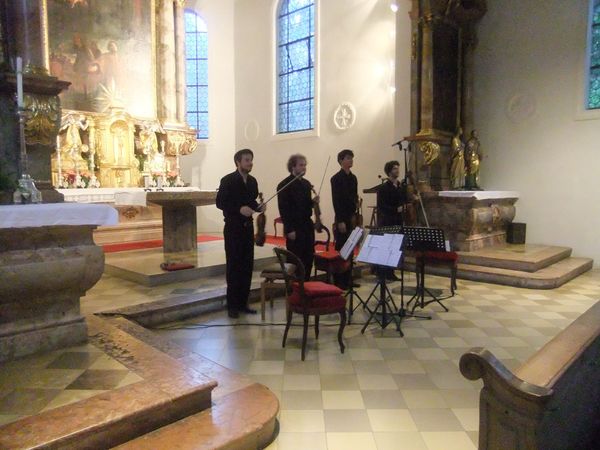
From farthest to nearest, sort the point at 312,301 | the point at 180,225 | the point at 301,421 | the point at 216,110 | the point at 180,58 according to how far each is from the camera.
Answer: the point at 216,110 < the point at 180,58 < the point at 180,225 < the point at 312,301 < the point at 301,421

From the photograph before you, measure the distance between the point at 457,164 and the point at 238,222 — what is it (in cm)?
481

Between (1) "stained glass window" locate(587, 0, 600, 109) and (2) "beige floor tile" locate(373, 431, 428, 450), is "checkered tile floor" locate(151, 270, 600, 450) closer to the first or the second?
(2) "beige floor tile" locate(373, 431, 428, 450)

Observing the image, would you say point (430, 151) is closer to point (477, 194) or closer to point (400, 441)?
point (477, 194)

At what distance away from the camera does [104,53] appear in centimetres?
944

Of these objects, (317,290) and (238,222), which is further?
(238,222)

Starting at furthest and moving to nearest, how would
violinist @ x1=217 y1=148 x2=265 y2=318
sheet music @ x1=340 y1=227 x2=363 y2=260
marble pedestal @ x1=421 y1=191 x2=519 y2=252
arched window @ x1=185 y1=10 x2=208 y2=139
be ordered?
arched window @ x1=185 y1=10 x2=208 y2=139 < marble pedestal @ x1=421 y1=191 x2=519 y2=252 < violinist @ x1=217 y1=148 x2=265 y2=318 < sheet music @ x1=340 y1=227 x2=363 y2=260

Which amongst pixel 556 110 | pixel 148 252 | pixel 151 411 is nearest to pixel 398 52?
pixel 556 110

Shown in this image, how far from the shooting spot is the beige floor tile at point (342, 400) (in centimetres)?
279

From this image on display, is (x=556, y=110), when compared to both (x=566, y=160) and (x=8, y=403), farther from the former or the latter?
(x=8, y=403)

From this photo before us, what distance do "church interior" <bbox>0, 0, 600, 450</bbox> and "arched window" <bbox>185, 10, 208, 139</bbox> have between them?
6 centimetres

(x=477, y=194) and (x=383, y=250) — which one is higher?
(x=477, y=194)

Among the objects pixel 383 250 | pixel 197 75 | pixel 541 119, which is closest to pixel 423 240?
pixel 383 250

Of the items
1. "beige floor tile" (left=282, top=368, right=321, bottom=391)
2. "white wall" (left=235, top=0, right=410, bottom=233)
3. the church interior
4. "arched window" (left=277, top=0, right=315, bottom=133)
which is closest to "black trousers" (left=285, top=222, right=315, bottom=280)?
the church interior

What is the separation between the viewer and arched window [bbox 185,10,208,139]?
1227 cm
